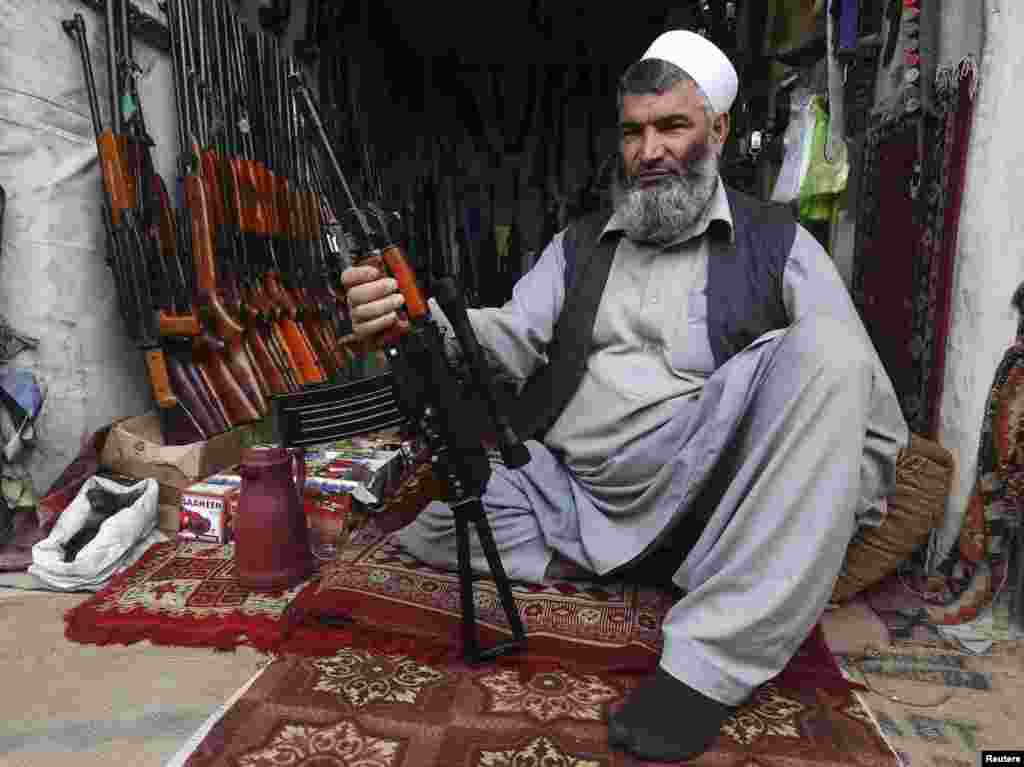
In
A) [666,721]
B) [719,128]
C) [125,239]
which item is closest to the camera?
[666,721]

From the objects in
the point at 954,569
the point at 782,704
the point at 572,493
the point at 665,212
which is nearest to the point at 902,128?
the point at 665,212

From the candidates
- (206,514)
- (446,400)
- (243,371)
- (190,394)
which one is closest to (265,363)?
(243,371)

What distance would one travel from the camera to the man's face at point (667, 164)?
1659 mm

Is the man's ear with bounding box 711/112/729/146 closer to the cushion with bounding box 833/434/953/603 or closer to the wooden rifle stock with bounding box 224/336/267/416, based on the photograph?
the cushion with bounding box 833/434/953/603

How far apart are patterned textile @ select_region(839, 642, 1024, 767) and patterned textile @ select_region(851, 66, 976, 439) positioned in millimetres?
624

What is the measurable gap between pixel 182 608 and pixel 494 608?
2.56 ft

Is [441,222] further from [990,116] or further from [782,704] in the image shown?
[782,704]

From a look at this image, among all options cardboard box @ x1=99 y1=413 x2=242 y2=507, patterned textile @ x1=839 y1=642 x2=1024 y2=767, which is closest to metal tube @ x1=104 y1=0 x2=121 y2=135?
cardboard box @ x1=99 y1=413 x2=242 y2=507

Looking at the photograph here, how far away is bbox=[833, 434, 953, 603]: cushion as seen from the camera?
1.59 m

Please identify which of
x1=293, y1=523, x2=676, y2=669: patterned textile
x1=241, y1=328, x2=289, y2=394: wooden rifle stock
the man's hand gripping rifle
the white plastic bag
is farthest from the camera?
x1=241, y1=328, x2=289, y2=394: wooden rifle stock

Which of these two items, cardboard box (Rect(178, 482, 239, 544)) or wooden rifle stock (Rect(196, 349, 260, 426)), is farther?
wooden rifle stock (Rect(196, 349, 260, 426))

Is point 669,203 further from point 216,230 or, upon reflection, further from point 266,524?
point 216,230

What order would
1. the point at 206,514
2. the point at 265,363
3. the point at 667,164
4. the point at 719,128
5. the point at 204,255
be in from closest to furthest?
the point at 667,164
the point at 719,128
the point at 206,514
the point at 204,255
the point at 265,363

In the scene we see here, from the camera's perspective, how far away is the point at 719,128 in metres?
1.83
